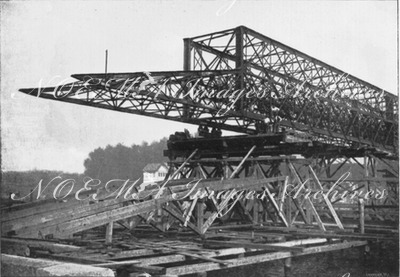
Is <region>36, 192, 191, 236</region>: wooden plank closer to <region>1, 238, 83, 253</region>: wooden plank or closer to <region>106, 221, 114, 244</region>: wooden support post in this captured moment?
<region>106, 221, 114, 244</region>: wooden support post

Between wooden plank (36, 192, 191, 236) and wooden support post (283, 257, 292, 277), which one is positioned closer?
wooden plank (36, 192, 191, 236)

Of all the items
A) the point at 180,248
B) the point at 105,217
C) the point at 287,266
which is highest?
the point at 105,217

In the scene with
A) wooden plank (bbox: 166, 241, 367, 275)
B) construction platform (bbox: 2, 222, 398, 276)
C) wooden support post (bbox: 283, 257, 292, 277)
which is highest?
construction platform (bbox: 2, 222, 398, 276)

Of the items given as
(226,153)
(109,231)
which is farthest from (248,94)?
(109,231)

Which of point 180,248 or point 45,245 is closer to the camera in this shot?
point 45,245

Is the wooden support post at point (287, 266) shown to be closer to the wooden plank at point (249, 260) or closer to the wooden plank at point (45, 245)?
the wooden plank at point (249, 260)

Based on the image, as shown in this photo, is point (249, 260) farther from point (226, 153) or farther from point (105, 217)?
point (226, 153)

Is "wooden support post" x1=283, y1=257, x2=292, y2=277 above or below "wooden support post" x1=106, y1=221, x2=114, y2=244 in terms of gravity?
below

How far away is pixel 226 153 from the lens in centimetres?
1667

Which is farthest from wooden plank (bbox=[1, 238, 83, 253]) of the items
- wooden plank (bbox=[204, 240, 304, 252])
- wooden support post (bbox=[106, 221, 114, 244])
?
wooden plank (bbox=[204, 240, 304, 252])

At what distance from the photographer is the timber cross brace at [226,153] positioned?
1103 cm

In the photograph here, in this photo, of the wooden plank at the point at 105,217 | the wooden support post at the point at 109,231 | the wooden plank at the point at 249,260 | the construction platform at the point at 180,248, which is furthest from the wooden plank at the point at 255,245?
the wooden support post at the point at 109,231

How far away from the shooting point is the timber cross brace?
11031mm

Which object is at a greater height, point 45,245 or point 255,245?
point 45,245
